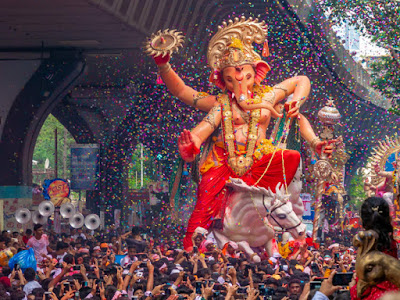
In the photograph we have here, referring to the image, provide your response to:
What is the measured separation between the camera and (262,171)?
1307cm

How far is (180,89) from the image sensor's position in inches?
543

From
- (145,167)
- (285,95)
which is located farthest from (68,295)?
(145,167)

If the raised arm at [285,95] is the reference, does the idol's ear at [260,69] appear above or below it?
above

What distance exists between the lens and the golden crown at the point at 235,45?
13.3 meters

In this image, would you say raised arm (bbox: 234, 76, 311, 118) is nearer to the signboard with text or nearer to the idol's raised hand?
the idol's raised hand

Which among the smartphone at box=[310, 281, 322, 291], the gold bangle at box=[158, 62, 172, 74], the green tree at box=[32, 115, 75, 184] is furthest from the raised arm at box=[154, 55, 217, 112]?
the green tree at box=[32, 115, 75, 184]

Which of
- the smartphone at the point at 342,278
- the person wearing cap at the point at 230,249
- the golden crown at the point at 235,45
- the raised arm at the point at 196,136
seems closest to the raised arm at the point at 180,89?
the raised arm at the point at 196,136

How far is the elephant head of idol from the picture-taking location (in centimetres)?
1328

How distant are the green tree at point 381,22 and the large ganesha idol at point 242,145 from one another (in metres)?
6.57

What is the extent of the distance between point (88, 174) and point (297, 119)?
35.2ft

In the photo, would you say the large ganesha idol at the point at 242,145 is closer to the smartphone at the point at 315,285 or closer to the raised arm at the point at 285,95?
the raised arm at the point at 285,95

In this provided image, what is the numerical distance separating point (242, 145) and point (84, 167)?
10898mm

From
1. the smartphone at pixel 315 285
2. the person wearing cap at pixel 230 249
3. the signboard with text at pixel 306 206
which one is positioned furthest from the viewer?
the signboard with text at pixel 306 206

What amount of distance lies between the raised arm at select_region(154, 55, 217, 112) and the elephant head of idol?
13.0 inches
